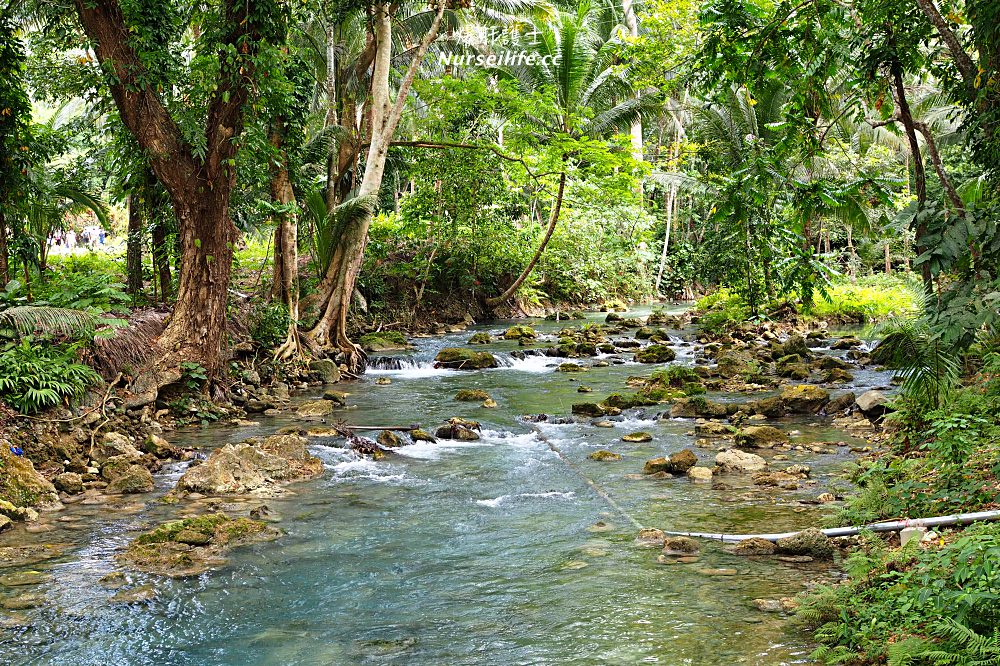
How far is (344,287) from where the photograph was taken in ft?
50.9

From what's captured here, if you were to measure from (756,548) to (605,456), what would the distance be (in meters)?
3.29

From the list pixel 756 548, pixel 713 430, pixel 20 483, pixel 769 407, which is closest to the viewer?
pixel 756 548

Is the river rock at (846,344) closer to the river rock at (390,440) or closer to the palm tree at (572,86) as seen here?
the palm tree at (572,86)

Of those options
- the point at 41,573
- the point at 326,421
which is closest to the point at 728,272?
the point at 326,421

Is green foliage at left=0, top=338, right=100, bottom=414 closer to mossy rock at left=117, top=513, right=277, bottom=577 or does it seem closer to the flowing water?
the flowing water

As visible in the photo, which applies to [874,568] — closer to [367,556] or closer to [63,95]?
[367,556]

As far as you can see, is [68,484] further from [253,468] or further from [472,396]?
[472,396]

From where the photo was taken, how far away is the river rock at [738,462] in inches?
319

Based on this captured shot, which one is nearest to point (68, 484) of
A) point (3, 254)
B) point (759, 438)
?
point (3, 254)

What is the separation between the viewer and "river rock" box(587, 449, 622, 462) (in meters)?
8.84

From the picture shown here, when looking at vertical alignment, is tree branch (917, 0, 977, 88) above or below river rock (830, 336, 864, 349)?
above

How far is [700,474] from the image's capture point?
7.91 meters

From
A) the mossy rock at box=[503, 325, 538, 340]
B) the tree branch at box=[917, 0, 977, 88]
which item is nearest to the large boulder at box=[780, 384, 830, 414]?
the tree branch at box=[917, 0, 977, 88]

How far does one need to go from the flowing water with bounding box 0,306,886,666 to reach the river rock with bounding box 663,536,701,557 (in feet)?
0.30
